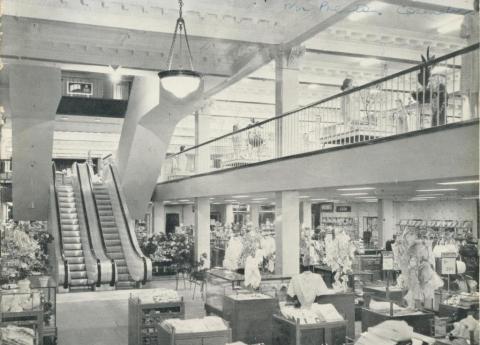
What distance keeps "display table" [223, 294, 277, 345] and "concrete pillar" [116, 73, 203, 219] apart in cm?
642

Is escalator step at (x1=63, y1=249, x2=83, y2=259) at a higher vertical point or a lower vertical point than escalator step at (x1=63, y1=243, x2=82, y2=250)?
lower

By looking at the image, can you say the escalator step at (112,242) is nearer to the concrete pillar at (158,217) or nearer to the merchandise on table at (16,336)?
the concrete pillar at (158,217)

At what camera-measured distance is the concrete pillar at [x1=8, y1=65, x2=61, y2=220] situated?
13266 millimetres

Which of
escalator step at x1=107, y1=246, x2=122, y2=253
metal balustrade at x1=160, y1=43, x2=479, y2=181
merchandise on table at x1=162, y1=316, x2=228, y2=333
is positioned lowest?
merchandise on table at x1=162, y1=316, x2=228, y2=333

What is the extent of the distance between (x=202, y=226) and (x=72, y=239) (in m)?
4.21

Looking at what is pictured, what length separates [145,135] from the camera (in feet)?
51.2

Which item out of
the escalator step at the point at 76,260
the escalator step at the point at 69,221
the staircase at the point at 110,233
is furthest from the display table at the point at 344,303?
the escalator step at the point at 69,221

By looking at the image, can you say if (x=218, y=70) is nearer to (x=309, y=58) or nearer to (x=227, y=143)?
Result: (x=309, y=58)

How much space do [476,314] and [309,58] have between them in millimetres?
11220

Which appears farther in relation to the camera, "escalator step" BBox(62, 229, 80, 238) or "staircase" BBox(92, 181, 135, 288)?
"escalator step" BBox(62, 229, 80, 238)

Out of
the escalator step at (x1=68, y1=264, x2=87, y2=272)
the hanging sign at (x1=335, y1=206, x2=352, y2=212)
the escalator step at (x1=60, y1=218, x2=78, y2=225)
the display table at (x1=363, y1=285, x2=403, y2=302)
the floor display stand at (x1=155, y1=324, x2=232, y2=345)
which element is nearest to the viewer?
the floor display stand at (x1=155, y1=324, x2=232, y2=345)

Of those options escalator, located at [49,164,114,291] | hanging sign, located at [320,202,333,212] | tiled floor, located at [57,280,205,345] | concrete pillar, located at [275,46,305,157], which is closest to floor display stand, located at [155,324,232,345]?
tiled floor, located at [57,280,205,345]

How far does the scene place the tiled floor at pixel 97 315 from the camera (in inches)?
372

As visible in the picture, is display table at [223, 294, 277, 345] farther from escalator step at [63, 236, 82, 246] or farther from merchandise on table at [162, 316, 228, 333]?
escalator step at [63, 236, 82, 246]
